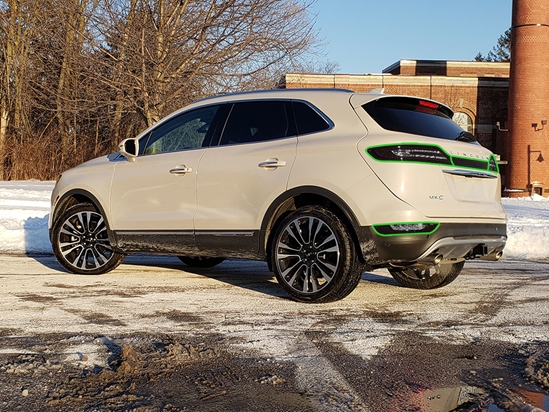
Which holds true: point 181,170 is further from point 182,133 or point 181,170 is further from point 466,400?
point 466,400

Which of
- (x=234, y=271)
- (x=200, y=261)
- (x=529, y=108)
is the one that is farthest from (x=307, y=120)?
(x=529, y=108)

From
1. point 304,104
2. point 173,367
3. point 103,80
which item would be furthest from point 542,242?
point 103,80

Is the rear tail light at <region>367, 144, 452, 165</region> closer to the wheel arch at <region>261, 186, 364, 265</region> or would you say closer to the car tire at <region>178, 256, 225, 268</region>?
the wheel arch at <region>261, 186, 364, 265</region>

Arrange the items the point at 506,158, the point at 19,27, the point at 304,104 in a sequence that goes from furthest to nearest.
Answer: the point at 506,158, the point at 19,27, the point at 304,104

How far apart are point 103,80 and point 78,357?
15.4 m

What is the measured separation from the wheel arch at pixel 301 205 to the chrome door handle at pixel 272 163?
26 cm

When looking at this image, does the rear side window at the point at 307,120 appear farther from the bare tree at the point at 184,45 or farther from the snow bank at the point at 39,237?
the bare tree at the point at 184,45

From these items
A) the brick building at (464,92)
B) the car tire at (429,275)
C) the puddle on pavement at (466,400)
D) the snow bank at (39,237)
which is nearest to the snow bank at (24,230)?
the snow bank at (39,237)

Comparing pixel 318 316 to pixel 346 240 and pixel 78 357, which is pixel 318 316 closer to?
pixel 346 240

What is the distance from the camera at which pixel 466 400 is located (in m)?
3.43

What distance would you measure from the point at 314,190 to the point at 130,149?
249cm

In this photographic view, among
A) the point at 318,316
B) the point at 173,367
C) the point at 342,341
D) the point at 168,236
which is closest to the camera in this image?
the point at 173,367

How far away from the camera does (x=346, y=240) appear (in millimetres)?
5797

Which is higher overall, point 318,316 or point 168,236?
point 168,236
